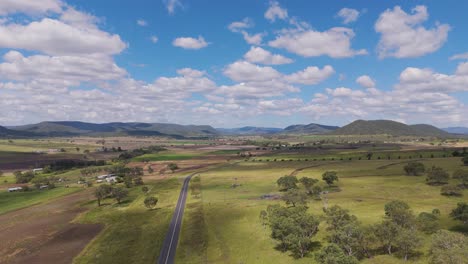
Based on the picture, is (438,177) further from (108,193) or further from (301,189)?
(108,193)

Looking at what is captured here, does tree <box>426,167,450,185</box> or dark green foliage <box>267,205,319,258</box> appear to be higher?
tree <box>426,167,450,185</box>

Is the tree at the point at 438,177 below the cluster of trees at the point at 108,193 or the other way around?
the other way around

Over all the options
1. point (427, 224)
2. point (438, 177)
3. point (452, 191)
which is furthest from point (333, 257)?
point (438, 177)

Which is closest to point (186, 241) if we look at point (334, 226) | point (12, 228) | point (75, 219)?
point (334, 226)

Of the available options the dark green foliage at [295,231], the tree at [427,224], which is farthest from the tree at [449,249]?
the dark green foliage at [295,231]

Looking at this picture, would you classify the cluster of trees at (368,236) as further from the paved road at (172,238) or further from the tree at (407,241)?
the paved road at (172,238)

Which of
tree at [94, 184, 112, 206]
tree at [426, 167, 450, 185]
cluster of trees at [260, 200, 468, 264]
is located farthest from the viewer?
tree at [94, 184, 112, 206]

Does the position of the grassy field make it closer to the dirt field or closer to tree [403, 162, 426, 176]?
tree [403, 162, 426, 176]

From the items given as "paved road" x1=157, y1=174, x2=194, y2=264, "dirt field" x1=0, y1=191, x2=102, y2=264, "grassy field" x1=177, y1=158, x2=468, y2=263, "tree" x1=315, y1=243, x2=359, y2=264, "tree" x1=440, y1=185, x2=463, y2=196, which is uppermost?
"tree" x1=440, y1=185, x2=463, y2=196

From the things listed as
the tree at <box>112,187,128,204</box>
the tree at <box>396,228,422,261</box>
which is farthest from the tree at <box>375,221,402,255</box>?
the tree at <box>112,187,128,204</box>
